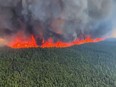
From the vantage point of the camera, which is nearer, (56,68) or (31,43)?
(56,68)

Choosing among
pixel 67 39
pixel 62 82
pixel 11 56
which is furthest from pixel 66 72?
pixel 67 39

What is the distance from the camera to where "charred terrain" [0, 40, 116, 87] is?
45.0 metres

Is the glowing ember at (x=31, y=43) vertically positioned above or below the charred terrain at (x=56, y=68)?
above

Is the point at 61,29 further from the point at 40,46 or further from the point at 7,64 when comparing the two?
the point at 7,64

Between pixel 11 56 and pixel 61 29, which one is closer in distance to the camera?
pixel 11 56

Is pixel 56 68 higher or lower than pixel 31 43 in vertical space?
lower

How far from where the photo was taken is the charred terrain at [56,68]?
4503 cm

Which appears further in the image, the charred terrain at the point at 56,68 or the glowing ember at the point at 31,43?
the glowing ember at the point at 31,43

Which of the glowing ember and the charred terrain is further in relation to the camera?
the glowing ember

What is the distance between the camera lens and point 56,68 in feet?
166

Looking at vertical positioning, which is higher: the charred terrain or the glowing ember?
the glowing ember

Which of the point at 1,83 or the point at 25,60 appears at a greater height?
the point at 25,60

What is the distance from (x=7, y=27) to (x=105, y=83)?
18662 millimetres

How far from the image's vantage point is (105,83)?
48625 mm
